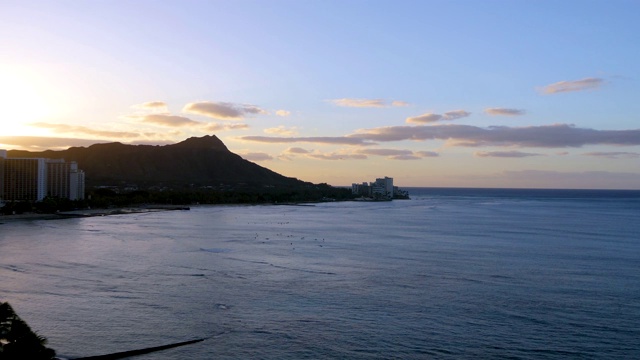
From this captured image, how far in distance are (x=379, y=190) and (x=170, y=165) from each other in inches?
2234

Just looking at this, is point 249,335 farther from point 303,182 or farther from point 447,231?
point 303,182

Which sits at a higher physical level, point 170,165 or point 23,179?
point 170,165

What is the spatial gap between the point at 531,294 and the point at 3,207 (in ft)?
224

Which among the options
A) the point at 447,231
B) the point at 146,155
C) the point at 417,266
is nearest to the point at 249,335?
the point at 417,266

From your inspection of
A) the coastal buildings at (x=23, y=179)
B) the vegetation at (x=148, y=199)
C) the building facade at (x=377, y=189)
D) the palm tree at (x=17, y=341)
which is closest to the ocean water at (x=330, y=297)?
the palm tree at (x=17, y=341)

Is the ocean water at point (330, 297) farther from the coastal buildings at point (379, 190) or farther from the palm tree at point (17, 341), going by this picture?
→ the coastal buildings at point (379, 190)

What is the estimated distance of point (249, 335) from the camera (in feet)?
59.1

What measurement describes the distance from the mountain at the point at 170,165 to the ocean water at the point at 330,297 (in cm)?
11529

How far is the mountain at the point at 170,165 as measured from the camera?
157 metres

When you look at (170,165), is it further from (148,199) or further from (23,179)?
(23,179)

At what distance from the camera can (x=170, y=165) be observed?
168750 mm

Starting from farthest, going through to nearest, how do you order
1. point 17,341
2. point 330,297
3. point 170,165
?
point 170,165 < point 330,297 < point 17,341

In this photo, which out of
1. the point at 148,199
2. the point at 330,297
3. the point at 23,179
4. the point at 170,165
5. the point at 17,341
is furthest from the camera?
the point at 170,165

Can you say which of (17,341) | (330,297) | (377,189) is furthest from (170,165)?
(17,341)
